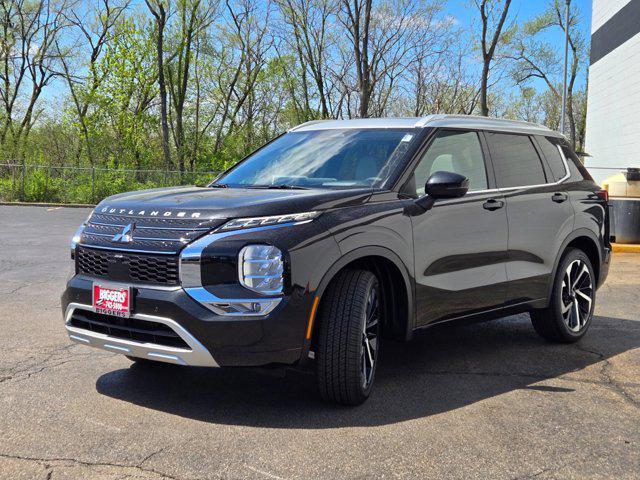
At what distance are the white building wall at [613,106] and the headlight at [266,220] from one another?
738 inches

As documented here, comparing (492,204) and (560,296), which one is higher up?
(492,204)

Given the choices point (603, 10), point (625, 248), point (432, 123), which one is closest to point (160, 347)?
point (432, 123)

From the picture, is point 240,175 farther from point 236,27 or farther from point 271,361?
point 236,27

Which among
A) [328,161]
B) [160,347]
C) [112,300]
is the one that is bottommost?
[160,347]

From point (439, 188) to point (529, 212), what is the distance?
134 cm

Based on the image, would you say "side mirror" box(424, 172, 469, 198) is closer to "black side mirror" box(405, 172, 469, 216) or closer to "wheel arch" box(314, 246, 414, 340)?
"black side mirror" box(405, 172, 469, 216)

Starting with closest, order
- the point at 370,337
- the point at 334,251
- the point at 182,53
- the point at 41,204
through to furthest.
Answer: the point at 334,251 → the point at 370,337 → the point at 41,204 → the point at 182,53

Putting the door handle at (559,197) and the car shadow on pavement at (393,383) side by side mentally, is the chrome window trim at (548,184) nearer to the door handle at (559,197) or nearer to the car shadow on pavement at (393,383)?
the door handle at (559,197)

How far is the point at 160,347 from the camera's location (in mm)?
4016

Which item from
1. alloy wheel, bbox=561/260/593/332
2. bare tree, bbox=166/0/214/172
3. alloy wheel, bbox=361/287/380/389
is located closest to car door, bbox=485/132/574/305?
alloy wheel, bbox=561/260/593/332

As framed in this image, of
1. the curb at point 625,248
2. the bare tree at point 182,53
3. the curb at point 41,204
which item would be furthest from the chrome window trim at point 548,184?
the bare tree at point 182,53

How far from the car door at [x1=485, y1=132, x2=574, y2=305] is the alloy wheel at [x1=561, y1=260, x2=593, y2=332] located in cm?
38

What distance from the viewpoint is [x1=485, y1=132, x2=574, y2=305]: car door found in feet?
18.1

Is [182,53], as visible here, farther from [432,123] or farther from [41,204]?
[432,123]
